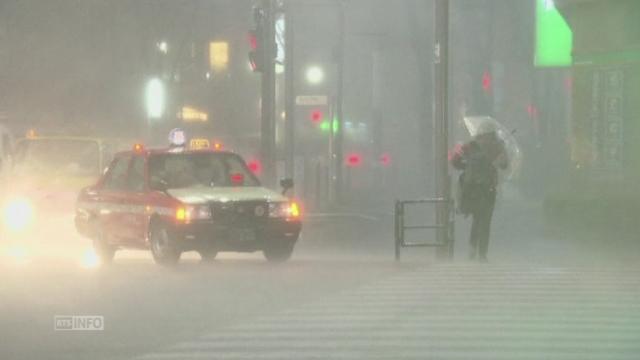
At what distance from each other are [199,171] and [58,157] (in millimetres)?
8043

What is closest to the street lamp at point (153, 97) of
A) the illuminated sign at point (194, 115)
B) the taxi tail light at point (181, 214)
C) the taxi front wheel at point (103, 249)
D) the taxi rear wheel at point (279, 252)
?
the illuminated sign at point (194, 115)

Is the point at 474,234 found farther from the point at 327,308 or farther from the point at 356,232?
the point at 356,232

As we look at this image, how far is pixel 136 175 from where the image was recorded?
22359mm

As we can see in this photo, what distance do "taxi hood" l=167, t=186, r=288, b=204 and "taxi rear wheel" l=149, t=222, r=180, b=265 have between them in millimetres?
505

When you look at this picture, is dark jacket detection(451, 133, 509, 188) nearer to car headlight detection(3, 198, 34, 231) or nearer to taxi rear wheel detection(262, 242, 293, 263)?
taxi rear wheel detection(262, 242, 293, 263)

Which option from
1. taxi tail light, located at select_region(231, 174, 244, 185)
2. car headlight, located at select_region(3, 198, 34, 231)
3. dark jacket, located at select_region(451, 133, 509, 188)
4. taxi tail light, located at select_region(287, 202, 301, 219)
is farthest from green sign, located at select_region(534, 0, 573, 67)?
taxi tail light, located at select_region(287, 202, 301, 219)

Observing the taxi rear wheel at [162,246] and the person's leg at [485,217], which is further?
the person's leg at [485,217]

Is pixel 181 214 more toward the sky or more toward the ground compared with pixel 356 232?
more toward the sky

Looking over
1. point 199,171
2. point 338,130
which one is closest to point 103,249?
point 199,171

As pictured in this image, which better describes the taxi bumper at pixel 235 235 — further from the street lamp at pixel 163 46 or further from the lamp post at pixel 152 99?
the street lamp at pixel 163 46

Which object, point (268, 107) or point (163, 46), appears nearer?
point (268, 107)

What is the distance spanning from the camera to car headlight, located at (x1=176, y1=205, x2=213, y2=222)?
20641mm

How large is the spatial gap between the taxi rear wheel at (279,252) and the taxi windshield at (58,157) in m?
8.75

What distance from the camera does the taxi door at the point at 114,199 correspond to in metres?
22.1
